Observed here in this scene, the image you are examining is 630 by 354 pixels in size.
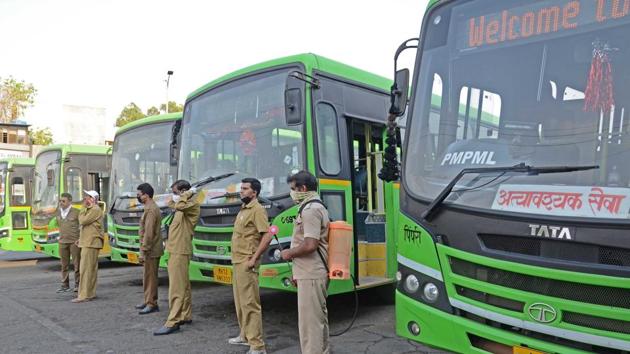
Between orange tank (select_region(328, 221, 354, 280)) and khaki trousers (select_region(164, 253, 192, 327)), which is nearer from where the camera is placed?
orange tank (select_region(328, 221, 354, 280))

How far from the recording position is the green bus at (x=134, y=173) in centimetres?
912

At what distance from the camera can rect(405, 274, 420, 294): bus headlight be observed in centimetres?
367

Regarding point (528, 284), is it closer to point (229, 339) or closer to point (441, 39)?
point (441, 39)

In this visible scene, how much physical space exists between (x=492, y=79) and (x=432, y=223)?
1083 mm

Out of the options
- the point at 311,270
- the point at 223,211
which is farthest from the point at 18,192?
the point at 311,270

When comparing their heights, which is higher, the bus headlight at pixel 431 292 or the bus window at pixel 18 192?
the bus window at pixel 18 192

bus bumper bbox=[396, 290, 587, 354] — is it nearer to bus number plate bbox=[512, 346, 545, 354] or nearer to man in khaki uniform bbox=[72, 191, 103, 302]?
bus number plate bbox=[512, 346, 545, 354]

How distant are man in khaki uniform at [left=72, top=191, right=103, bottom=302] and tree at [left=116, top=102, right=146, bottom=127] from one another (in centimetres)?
4264

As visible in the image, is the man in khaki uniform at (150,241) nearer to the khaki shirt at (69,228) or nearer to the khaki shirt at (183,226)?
the khaki shirt at (183,226)

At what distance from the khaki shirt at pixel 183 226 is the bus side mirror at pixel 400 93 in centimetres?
295

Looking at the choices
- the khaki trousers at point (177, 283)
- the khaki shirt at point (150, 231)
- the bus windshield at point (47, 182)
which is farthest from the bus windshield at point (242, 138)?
the bus windshield at point (47, 182)

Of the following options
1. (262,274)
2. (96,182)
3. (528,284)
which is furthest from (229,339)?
(96,182)

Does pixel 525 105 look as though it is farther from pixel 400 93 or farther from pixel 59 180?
pixel 59 180

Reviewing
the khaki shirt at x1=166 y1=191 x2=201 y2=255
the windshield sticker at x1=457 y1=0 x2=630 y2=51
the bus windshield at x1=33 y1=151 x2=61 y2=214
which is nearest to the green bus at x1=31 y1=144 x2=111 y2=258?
the bus windshield at x1=33 y1=151 x2=61 y2=214
